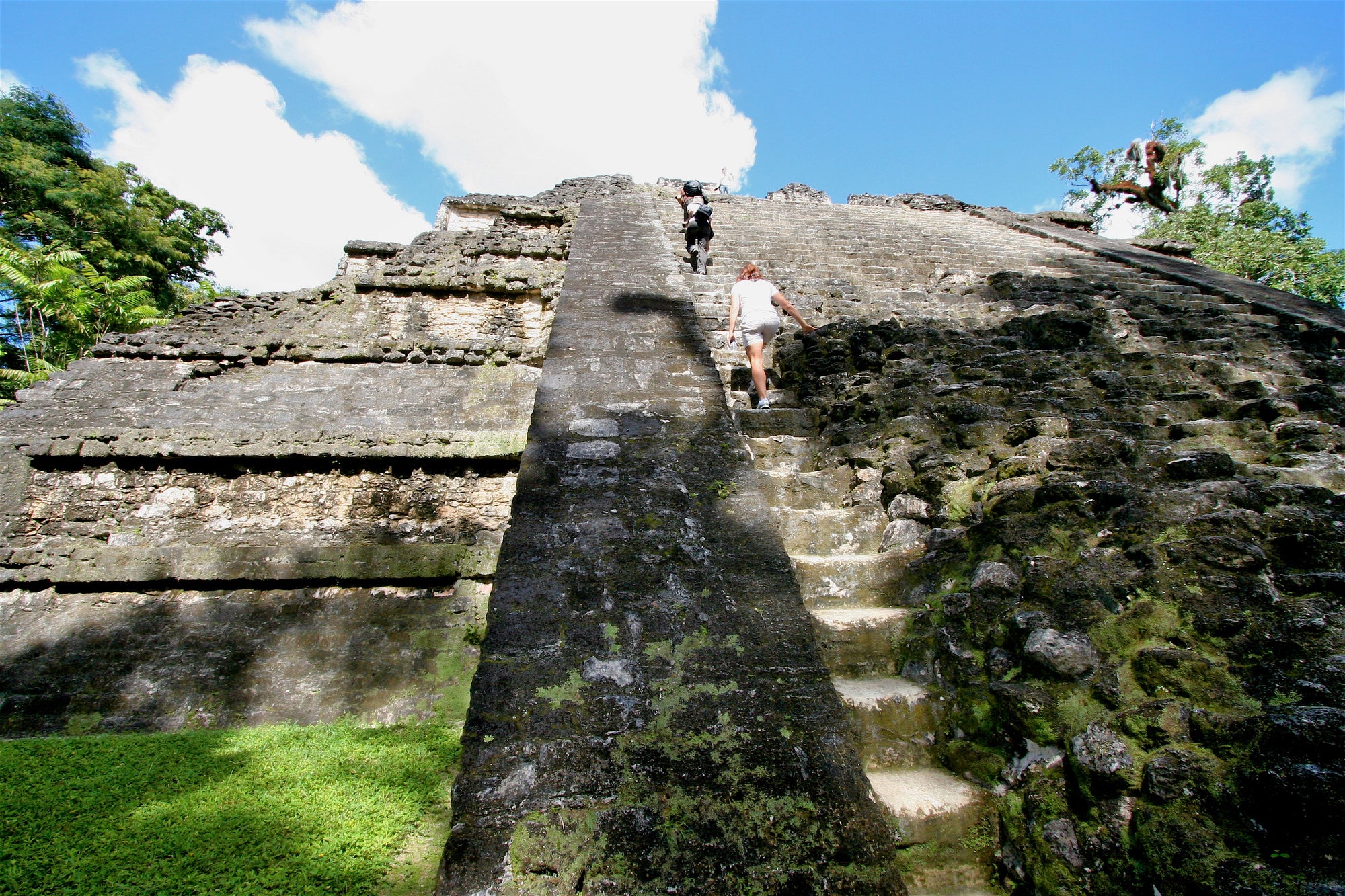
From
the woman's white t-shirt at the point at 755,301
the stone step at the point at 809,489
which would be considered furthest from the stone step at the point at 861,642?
the woman's white t-shirt at the point at 755,301

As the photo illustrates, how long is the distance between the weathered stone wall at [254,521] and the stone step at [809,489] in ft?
5.35

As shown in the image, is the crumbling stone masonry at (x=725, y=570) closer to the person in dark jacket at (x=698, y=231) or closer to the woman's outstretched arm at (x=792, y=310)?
the woman's outstretched arm at (x=792, y=310)

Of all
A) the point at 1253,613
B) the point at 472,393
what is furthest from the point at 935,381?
the point at 472,393

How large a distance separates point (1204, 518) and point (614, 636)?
2.05 m

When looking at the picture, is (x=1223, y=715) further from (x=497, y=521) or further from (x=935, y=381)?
(x=497, y=521)

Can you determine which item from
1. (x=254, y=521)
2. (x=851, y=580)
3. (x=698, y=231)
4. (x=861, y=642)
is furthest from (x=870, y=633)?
(x=698, y=231)

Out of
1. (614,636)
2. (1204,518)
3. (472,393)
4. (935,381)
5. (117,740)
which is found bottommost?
(117,740)

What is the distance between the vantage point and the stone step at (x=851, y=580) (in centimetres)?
248

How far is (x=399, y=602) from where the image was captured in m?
3.24

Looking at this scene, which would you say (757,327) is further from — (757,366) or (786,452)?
(786,452)

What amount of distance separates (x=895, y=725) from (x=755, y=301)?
3318 millimetres

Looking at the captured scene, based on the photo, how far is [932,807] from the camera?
66.7 inches

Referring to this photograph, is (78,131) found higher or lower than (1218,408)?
higher

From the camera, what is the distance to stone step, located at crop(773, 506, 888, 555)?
9.25 ft
